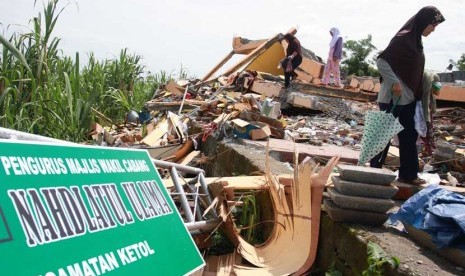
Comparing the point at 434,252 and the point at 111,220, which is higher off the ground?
the point at 111,220

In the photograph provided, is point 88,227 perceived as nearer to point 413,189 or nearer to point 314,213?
point 314,213

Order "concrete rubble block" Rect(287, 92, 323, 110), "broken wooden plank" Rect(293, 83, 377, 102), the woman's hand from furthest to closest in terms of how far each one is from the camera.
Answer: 1. "broken wooden plank" Rect(293, 83, 377, 102)
2. "concrete rubble block" Rect(287, 92, 323, 110)
3. the woman's hand

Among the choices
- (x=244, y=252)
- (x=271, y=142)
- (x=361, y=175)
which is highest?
(x=361, y=175)

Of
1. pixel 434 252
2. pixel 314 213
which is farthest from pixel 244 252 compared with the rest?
pixel 434 252

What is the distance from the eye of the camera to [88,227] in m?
1.62

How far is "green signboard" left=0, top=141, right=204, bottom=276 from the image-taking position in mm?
1365

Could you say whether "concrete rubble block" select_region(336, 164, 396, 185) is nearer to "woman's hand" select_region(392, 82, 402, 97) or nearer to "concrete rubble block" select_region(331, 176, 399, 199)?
"concrete rubble block" select_region(331, 176, 399, 199)

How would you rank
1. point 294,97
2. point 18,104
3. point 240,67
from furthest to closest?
point 240,67 → point 294,97 → point 18,104

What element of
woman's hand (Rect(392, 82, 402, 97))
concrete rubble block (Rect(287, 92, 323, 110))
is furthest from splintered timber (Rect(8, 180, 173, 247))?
concrete rubble block (Rect(287, 92, 323, 110))

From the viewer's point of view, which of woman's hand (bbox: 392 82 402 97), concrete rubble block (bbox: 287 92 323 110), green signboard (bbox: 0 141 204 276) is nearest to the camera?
green signboard (bbox: 0 141 204 276)

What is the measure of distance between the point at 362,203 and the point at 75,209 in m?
1.86

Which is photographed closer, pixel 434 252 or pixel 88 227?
pixel 88 227

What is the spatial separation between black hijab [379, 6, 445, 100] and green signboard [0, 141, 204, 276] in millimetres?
2594

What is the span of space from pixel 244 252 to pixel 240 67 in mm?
9671
